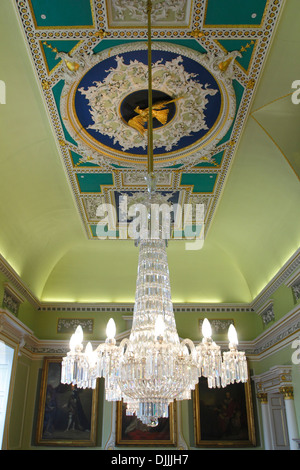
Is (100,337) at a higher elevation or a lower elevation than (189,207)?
lower

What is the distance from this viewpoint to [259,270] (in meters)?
9.27

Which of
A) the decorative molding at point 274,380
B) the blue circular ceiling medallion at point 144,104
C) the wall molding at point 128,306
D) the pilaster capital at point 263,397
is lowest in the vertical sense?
the pilaster capital at point 263,397

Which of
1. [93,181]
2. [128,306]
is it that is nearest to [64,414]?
[128,306]

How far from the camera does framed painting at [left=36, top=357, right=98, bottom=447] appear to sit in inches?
344

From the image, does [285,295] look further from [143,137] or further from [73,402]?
[73,402]

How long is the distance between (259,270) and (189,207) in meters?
2.56

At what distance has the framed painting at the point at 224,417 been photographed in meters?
8.76

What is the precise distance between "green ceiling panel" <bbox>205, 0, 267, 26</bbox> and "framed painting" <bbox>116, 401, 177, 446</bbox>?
8048mm

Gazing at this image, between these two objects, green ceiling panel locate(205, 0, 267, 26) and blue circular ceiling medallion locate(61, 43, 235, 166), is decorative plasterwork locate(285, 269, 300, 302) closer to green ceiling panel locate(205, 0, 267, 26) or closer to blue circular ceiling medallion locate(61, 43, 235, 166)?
blue circular ceiling medallion locate(61, 43, 235, 166)

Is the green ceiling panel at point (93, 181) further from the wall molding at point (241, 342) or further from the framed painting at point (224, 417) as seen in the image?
the framed painting at point (224, 417)

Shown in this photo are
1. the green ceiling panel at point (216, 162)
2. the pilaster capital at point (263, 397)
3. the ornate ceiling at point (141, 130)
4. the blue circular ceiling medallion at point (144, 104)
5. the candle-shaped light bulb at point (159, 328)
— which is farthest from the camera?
the pilaster capital at point (263, 397)

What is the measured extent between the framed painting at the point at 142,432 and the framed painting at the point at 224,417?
0.59 metres

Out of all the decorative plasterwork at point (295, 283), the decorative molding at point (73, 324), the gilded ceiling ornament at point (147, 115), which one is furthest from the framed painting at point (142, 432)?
the gilded ceiling ornament at point (147, 115)
